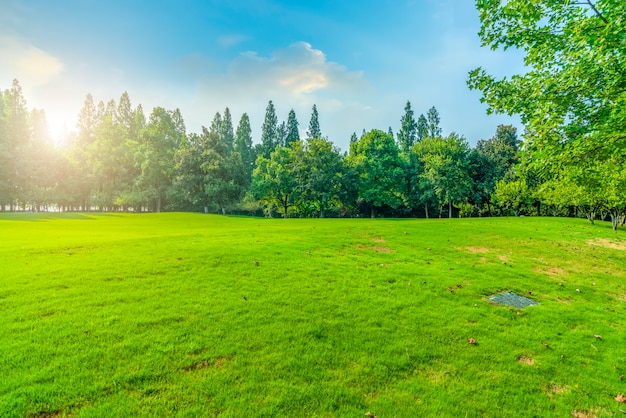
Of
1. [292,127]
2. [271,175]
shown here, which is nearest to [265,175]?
[271,175]

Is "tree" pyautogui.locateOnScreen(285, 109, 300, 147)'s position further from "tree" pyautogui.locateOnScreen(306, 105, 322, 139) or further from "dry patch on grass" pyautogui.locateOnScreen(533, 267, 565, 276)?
"dry patch on grass" pyautogui.locateOnScreen(533, 267, 565, 276)

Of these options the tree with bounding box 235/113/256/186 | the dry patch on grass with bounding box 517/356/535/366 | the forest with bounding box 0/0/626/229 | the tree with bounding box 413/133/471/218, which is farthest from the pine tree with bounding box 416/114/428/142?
the dry patch on grass with bounding box 517/356/535/366

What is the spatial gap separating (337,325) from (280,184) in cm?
4302

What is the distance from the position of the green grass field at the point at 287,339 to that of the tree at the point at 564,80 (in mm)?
4937

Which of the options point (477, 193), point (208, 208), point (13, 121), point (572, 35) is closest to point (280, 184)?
point (208, 208)

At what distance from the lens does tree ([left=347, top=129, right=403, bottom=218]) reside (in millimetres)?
50844

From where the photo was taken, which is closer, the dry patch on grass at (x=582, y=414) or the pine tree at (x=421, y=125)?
the dry patch on grass at (x=582, y=414)

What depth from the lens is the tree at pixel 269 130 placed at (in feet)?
257

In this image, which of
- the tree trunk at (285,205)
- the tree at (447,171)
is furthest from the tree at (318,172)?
the tree at (447,171)

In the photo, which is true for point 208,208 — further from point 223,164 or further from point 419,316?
point 419,316

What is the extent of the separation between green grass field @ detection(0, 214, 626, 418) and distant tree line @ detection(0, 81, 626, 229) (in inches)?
1492

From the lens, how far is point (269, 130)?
7981 cm

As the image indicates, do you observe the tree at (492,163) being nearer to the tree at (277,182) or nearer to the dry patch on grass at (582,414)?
the tree at (277,182)

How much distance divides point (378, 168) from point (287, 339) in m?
48.2
